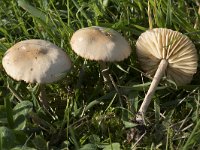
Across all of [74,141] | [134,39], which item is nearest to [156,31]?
[134,39]

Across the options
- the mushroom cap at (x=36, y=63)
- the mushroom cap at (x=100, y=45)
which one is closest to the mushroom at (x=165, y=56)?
the mushroom cap at (x=100, y=45)

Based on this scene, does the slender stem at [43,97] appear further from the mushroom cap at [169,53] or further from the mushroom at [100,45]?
the mushroom cap at [169,53]

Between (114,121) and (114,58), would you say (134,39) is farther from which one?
(114,121)

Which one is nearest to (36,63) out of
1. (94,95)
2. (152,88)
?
(94,95)

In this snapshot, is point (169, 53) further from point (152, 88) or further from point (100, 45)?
point (100, 45)

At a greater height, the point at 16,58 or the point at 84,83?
the point at 16,58

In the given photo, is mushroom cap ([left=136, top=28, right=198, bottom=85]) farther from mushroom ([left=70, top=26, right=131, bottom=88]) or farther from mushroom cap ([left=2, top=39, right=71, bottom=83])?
mushroom cap ([left=2, top=39, right=71, bottom=83])
